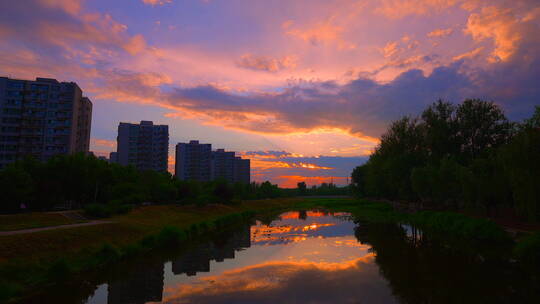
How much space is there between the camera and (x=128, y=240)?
1166 inches

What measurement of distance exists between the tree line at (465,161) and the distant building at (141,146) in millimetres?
93862

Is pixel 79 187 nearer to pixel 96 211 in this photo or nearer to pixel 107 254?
pixel 96 211

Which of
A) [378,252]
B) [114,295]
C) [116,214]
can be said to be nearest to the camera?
[114,295]

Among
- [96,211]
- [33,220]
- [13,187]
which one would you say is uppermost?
[13,187]

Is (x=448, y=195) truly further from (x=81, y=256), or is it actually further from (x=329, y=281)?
(x=81, y=256)

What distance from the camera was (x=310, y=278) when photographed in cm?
1950

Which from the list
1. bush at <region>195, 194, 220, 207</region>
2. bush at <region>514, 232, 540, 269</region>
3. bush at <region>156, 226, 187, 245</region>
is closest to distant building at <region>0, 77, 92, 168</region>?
bush at <region>195, 194, 220, 207</region>

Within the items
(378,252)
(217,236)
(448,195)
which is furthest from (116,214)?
(448,195)

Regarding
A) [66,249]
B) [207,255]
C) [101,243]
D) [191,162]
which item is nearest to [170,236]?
[207,255]

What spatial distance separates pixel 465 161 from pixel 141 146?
119m

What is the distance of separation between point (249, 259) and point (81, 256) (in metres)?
11.6

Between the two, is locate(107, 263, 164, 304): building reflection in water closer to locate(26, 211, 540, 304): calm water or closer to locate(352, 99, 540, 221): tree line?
locate(26, 211, 540, 304): calm water

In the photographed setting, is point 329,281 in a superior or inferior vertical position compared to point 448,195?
inferior

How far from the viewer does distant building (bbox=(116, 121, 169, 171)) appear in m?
136
